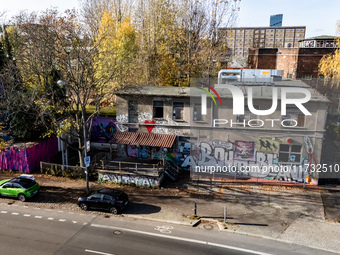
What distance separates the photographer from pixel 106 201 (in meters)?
17.2

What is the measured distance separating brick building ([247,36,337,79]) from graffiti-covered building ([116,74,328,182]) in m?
19.9

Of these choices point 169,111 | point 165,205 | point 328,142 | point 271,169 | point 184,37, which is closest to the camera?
point 165,205

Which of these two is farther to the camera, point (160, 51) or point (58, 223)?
point (160, 51)

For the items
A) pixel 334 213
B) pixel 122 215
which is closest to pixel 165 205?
pixel 122 215

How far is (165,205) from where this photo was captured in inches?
720

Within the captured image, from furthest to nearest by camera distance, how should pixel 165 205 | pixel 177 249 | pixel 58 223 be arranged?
pixel 165 205
pixel 58 223
pixel 177 249

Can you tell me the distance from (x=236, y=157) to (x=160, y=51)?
2123 cm

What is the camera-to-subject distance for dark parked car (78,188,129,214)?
1706 cm

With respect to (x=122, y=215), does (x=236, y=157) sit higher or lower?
higher

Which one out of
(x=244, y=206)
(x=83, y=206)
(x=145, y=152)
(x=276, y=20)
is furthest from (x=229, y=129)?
(x=276, y=20)

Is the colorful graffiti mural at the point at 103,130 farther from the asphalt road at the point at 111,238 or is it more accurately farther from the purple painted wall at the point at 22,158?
the asphalt road at the point at 111,238

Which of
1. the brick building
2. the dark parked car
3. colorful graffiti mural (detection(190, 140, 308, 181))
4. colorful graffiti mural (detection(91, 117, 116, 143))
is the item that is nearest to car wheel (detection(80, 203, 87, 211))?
the dark parked car

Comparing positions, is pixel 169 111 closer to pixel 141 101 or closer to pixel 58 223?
pixel 141 101

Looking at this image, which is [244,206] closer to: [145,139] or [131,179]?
[131,179]
